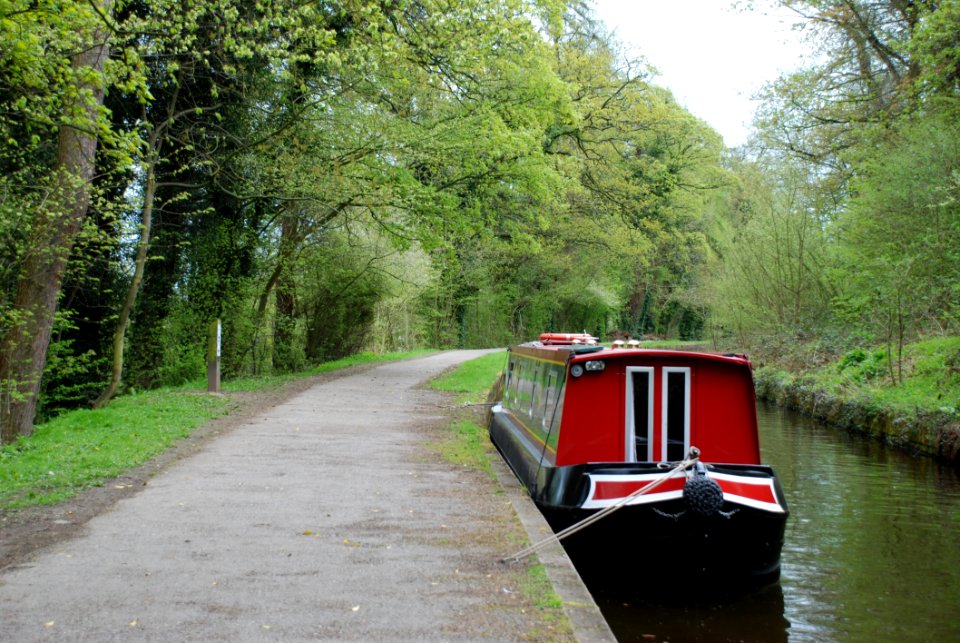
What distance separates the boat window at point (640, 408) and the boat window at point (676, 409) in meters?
0.14

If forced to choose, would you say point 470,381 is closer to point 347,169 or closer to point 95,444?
point 347,169

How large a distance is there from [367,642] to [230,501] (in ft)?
10.3

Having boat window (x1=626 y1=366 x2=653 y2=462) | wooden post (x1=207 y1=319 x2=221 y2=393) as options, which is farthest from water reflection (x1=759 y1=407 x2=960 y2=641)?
wooden post (x1=207 y1=319 x2=221 y2=393)

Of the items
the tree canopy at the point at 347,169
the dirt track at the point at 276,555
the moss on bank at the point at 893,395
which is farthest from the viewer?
the moss on bank at the point at 893,395

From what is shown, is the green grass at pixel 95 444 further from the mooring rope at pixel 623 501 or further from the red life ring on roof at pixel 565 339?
the red life ring on roof at pixel 565 339

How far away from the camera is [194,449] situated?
864cm

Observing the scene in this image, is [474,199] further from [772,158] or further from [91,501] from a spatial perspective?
[91,501]

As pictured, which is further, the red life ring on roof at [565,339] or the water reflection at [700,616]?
the red life ring on roof at [565,339]

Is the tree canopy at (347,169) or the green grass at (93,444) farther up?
the tree canopy at (347,169)

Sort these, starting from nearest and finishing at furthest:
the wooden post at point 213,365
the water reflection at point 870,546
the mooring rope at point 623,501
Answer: the mooring rope at point 623,501 → the water reflection at point 870,546 → the wooden post at point 213,365

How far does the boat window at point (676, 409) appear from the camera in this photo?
695 cm

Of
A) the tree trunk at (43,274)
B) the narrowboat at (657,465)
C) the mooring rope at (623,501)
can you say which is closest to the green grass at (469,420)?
the narrowboat at (657,465)

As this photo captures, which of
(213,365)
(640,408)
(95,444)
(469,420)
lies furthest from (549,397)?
(213,365)

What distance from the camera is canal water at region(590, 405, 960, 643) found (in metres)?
5.73
